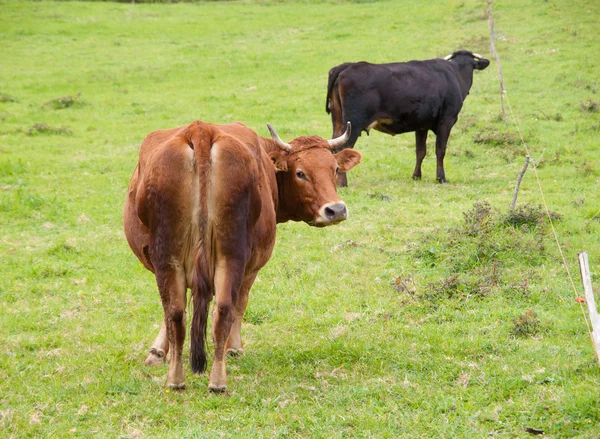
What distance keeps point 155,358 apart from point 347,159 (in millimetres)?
2630

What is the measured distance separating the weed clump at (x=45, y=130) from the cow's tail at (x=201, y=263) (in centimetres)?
1361

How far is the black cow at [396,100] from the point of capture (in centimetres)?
1321

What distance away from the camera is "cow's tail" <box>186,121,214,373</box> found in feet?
17.3

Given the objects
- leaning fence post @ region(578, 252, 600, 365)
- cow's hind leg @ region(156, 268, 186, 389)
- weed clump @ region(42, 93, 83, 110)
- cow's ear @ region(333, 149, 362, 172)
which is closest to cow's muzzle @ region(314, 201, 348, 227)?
cow's ear @ region(333, 149, 362, 172)

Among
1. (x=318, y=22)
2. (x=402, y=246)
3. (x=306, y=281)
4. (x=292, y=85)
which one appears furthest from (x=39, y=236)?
(x=318, y=22)

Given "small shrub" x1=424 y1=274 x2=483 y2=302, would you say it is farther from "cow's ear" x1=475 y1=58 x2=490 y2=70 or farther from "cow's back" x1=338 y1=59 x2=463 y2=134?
"cow's ear" x1=475 y1=58 x2=490 y2=70

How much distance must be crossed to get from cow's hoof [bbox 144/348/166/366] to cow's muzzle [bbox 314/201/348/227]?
5.74ft

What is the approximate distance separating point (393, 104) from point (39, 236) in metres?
6.24

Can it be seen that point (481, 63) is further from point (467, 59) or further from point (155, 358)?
point (155, 358)

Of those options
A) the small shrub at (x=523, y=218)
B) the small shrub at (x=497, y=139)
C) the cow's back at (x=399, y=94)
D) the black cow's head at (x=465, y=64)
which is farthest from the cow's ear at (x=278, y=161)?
the small shrub at (x=497, y=139)

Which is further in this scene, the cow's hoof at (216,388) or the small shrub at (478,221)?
the small shrub at (478,221)

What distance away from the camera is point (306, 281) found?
28.6 ft

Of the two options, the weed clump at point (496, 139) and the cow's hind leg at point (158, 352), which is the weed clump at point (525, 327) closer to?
the cow's hind leg at point (158, 352)

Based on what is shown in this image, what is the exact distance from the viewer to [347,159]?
24.7ft
